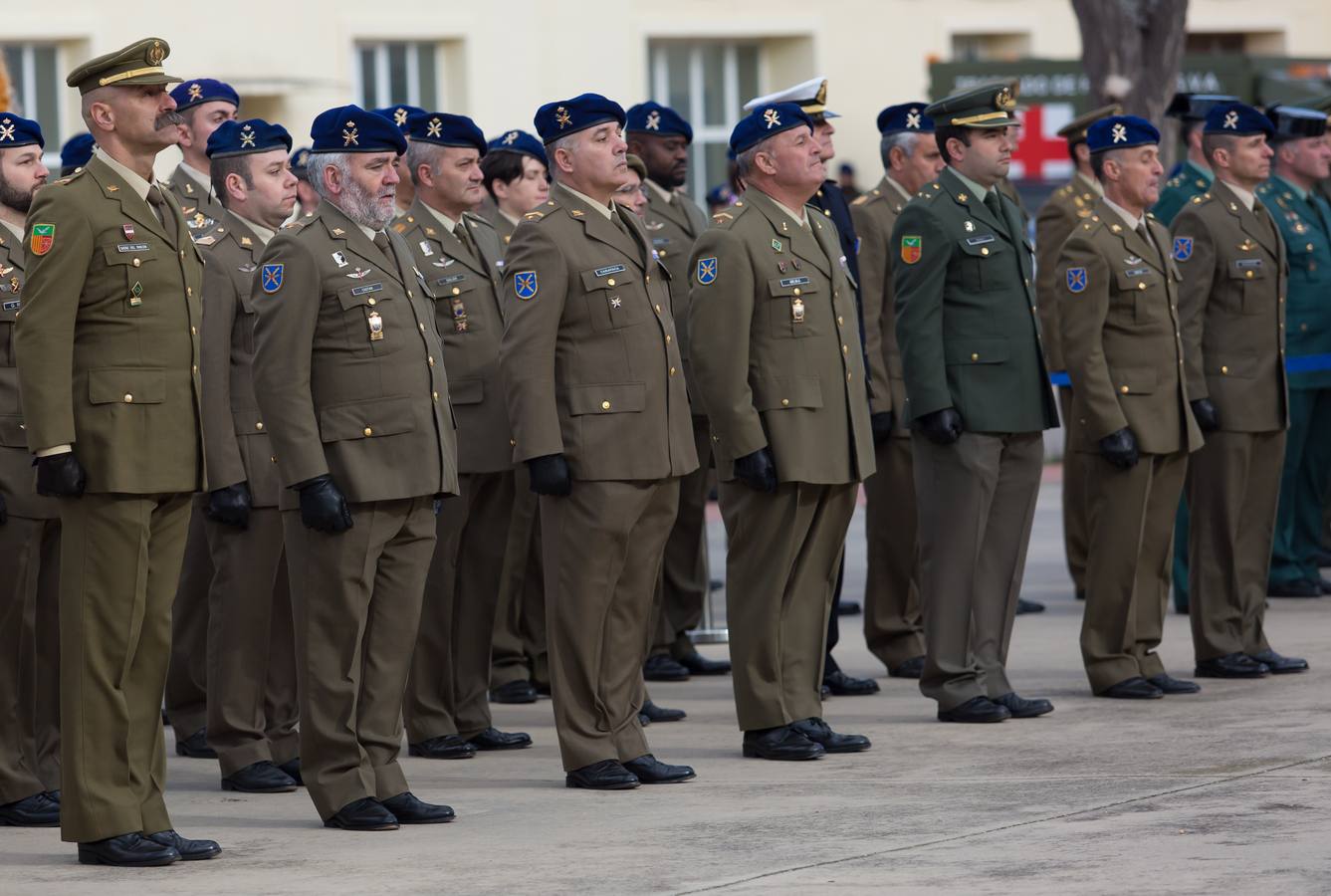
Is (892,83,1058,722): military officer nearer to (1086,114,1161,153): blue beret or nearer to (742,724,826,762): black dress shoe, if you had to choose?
(1086,114,1161,153): blue beret

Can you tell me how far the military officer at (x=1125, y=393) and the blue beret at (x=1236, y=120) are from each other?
32.8 inches

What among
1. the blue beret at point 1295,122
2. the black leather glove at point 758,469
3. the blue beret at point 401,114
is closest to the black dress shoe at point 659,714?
the black leather glove at point 758,469

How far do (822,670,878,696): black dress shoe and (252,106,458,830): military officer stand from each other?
2752 mm

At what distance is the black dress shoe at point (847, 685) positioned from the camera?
934cm

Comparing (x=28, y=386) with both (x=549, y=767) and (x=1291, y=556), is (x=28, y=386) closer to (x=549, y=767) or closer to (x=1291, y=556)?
(x=549, y=767)

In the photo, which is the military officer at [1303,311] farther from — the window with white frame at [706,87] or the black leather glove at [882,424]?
the window with white frame at [706,87]

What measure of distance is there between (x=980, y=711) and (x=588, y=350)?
6.74 ft

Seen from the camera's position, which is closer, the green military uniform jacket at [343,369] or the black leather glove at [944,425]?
the green military uniform jacket at [343,369]

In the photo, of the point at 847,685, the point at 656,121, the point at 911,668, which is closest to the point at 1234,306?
the point at 911,668

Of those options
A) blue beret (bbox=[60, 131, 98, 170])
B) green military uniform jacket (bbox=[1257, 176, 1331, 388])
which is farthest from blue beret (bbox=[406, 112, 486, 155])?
green military uniform jacket (bbox=[1257, 176, 1331, 388])

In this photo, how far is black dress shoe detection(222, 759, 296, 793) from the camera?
754cm

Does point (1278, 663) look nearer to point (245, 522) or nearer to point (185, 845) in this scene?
point (245, 522)

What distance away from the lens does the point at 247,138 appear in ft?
25.2

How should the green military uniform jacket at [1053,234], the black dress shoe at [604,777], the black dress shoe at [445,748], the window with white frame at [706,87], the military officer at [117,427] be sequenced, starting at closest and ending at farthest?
the military officer at [117,427], the black dress shoe at [604,777], the black dress shoe at [445,748], the green military uniform jacket at [1053,234], the window with white frame at [706,87]
